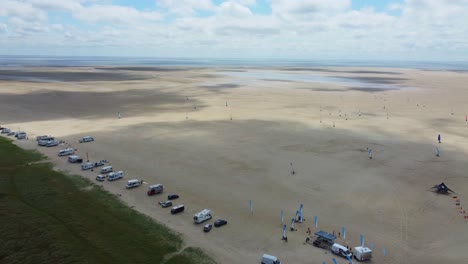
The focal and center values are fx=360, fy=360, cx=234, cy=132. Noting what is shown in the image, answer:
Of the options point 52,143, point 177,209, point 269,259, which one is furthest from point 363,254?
point 52,143

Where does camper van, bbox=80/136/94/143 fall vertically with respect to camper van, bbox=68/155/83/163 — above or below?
above

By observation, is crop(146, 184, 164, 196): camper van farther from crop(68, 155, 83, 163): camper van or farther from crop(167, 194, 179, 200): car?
crop(68, 155, 83, 163): camper van

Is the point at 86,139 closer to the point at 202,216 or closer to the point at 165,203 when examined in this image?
the point at 165,203

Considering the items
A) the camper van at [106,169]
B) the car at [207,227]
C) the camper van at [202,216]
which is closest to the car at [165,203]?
the camper van at [202,216]

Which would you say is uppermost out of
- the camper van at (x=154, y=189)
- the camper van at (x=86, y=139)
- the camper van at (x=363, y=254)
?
the camper van at (x=86, y=139)

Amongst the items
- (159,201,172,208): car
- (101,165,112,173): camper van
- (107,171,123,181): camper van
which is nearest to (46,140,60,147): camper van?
(101,165,112,173): camper van

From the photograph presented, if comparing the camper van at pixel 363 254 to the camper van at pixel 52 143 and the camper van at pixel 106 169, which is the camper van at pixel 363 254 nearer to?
the camper van at pixel 106 169

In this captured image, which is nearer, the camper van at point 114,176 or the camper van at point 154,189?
the camper van at point 154,189

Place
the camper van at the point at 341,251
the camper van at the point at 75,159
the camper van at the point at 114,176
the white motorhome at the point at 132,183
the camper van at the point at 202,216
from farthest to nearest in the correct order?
the camper van at the point at 75,159, the camper van at the point at 114,176, the white motorhome at the point at 132,183, the camper van at the point at 202,216, the camper van at the point at 341,251
